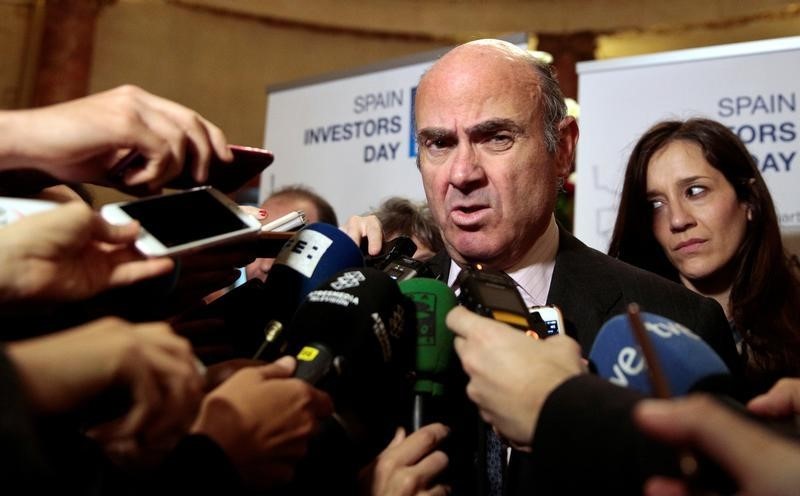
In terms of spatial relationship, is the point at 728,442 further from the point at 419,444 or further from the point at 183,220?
the point at 183,220

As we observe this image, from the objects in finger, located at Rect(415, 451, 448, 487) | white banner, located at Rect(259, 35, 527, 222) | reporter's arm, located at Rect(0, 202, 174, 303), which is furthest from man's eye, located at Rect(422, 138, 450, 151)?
white banner, located at Rect(259, 35, 527, 222)

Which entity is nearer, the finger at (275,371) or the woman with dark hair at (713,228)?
the finger at (275,371)

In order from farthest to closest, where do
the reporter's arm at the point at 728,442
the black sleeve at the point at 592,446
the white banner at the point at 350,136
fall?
1. the white banner at the point at 350,136
2. the black sleeve at the point at 592,446
3. the reporter's arm at the point at 728,442

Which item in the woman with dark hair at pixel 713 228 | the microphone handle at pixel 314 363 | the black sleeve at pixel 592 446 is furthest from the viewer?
the woman with dark hair at pixel 713 228

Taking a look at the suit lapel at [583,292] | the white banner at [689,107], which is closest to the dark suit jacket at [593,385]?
the suit lapel at [583,292]

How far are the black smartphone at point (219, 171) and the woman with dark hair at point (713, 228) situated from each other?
1.53m

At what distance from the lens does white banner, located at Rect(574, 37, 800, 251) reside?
252cm

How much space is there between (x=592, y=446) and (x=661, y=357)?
0.19 m

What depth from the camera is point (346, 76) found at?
3396 mm

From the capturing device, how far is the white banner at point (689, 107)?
2520 millimetres

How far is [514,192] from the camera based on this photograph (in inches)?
61.9

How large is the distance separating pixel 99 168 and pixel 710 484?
79 centimetres

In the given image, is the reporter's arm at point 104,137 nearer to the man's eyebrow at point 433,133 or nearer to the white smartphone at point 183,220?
the white smartphone at point 183,220

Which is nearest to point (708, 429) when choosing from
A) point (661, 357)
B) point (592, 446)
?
point (592, 446)
